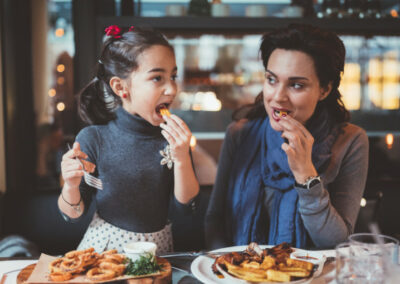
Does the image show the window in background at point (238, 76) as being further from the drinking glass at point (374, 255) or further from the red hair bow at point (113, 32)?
the drinking glass at point (374, 255)

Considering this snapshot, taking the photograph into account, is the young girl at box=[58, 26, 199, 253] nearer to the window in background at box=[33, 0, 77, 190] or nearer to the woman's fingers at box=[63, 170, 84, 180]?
the woman's fingers at box=[63, 170, 84, 180]

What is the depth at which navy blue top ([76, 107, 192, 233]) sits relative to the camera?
5.01 ft

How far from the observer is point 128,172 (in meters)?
1.54

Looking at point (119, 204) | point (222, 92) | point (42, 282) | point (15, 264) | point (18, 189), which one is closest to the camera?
point (42, 282)

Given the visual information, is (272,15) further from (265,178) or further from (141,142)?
(141,142)

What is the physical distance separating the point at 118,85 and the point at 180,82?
173 cm

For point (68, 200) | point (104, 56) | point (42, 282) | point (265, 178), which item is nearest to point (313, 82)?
point (265, 178)

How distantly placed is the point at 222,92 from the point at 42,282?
7.30ft

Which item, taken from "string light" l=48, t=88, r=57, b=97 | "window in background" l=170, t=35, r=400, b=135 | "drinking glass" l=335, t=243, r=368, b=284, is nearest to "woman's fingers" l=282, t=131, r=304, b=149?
"drinking glass" l=335, t=243, r=368, b=284

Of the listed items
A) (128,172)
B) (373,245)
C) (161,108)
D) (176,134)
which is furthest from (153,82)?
(373,245)

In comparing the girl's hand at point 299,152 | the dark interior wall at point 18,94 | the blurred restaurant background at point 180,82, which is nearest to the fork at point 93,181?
the girl's hand at point 299,152

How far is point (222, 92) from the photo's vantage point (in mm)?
3148

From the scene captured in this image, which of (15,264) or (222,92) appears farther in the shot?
(222,92)

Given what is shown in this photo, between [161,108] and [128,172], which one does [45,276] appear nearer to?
[128,172]
